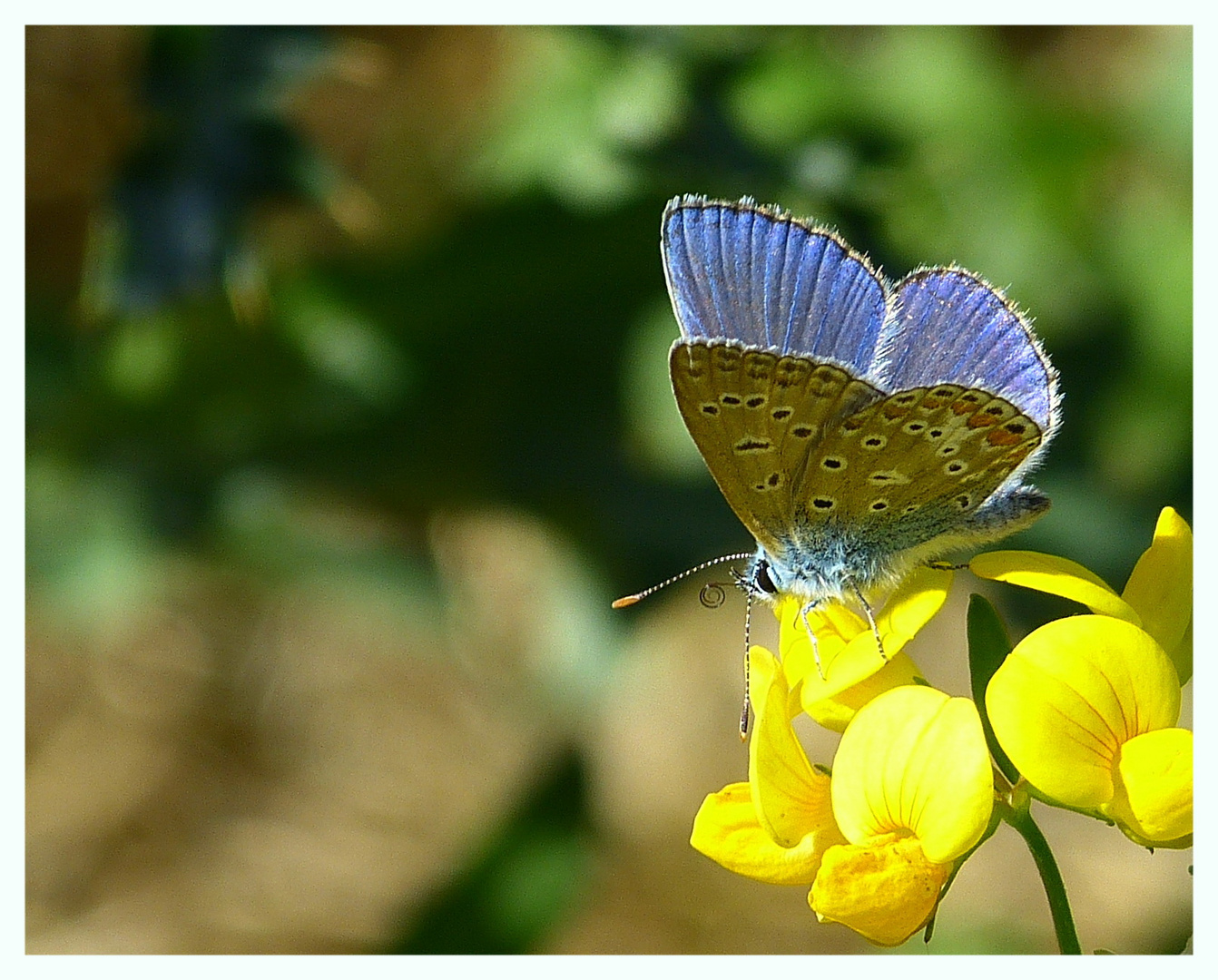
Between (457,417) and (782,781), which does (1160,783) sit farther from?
(457,417)

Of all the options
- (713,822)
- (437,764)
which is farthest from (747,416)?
(437,764)

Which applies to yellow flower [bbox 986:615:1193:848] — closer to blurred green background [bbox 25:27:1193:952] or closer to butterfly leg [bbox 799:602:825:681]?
butterfly leg [bbox 799:602:825:681]

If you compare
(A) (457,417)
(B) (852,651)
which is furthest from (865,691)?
(A) (457,417)

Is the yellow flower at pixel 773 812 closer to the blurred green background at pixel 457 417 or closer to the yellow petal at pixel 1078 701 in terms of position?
the yellow petal at pixel 1078 701

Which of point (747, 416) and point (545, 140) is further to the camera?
point (545, 140)

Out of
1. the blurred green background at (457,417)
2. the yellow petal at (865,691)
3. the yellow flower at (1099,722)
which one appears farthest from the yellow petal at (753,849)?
the blurred green background at (457,417)
